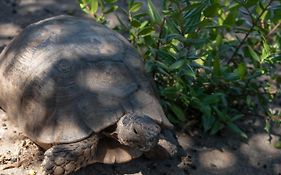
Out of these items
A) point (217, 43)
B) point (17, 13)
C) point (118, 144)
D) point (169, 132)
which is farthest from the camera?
point (17, 13)

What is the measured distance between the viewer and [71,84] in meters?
2.90

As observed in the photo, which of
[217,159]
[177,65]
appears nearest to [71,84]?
[177,65]

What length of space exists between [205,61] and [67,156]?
145 centimetres

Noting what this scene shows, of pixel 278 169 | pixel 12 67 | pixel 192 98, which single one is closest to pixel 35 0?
pixel 12 67

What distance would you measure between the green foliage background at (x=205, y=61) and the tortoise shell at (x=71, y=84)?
26 centimetres

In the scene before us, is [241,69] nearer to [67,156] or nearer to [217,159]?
[217,159]

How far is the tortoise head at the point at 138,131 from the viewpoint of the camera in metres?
2.68

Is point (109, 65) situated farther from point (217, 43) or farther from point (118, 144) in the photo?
point (217, 43)

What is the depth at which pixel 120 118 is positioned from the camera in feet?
9.32

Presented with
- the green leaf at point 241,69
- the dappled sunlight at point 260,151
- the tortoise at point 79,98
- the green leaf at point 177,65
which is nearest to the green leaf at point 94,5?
the tortoise at point 79,98

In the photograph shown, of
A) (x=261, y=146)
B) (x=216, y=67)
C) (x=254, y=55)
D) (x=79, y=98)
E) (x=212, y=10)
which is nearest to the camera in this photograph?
(x=79, y=98)

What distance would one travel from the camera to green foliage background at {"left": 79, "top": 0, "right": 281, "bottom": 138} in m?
3.08

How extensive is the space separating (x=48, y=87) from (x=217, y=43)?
5.35 feet

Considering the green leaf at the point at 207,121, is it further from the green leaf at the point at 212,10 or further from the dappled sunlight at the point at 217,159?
the green leaf at the point at 212,10
